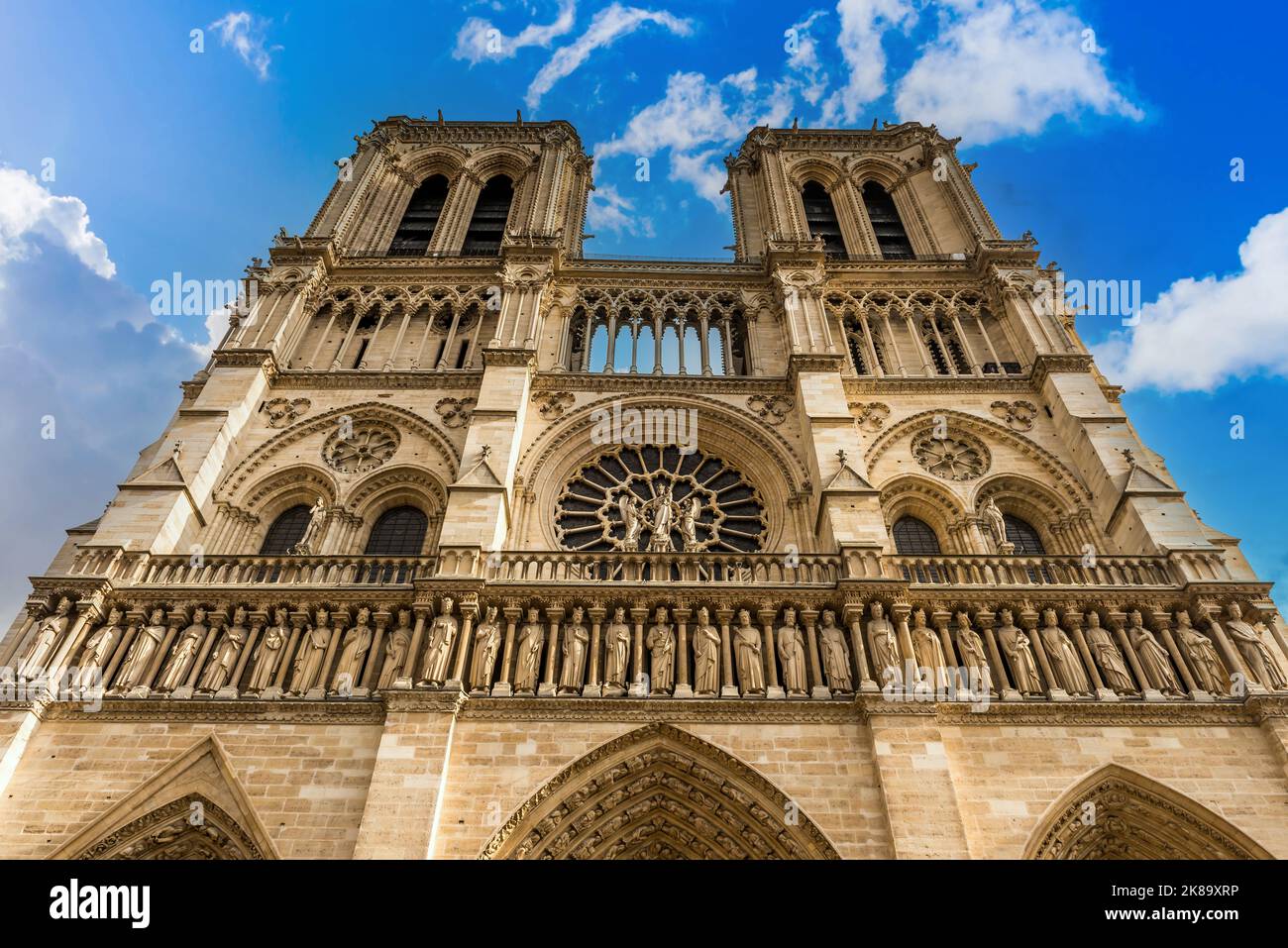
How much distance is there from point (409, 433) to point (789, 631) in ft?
29.9

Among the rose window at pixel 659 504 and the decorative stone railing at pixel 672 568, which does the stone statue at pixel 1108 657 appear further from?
the rose window at pixel 659 504

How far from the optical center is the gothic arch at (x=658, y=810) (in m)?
10.6

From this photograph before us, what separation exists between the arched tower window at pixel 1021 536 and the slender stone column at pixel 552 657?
880 centimetres

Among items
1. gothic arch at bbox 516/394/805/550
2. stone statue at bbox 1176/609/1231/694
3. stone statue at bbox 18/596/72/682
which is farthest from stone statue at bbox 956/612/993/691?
stone statue at bbox 18/596/72/682

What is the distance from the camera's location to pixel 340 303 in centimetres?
2069

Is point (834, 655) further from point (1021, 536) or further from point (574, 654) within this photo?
point (1021, 536)

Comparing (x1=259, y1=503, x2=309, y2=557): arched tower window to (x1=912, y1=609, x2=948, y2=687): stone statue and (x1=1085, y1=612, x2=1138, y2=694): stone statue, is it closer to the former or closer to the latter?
(x1=912, y1=609, x2=948, y2=687): stone statue

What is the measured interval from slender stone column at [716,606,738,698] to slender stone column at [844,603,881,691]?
1.73 meters

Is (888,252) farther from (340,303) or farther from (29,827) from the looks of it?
(29,827)

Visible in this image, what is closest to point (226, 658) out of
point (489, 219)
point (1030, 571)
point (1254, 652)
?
point (1030, 571)

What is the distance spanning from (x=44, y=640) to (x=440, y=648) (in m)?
5.67

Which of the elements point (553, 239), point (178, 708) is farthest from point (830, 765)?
point (553, 239)

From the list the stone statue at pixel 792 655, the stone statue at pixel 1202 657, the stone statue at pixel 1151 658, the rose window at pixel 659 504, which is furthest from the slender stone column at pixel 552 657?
the stone statue at pixel 1202 657

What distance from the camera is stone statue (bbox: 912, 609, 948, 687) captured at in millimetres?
11969
